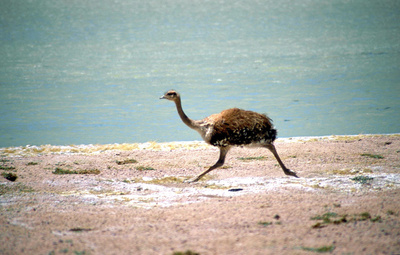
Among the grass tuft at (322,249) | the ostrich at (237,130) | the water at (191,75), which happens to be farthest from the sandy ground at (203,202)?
the water at (191,75)

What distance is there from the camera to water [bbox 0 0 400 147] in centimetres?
1853

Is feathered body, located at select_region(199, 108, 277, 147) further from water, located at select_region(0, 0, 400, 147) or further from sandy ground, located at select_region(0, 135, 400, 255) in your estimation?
water, located at select_region(0, 0, 400, 147)

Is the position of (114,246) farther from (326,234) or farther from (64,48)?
(64,48)

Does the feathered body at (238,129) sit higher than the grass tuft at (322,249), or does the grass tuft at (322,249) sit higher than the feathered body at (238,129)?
the feathered body at (238,129)

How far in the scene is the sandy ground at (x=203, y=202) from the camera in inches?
239

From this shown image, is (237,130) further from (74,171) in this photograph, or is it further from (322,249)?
(322,249)

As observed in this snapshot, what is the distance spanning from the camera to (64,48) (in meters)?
42.3

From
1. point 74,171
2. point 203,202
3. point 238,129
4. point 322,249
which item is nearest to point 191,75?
point 74,171

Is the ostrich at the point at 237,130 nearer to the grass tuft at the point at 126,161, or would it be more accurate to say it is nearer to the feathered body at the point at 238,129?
the feathered body at the point at 238,129

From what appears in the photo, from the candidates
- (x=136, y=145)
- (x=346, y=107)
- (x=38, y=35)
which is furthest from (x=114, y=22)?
(x=136, y=145)

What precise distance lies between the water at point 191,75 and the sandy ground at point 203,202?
550 centimetres

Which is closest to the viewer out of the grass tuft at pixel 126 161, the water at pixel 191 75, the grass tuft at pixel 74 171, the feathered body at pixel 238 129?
the feathered body at pixel 238 129

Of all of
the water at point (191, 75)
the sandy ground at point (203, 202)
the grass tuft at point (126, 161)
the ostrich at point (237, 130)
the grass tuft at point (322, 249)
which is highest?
the water at point (191, 75)

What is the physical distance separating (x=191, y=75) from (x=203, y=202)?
22.3 meters
